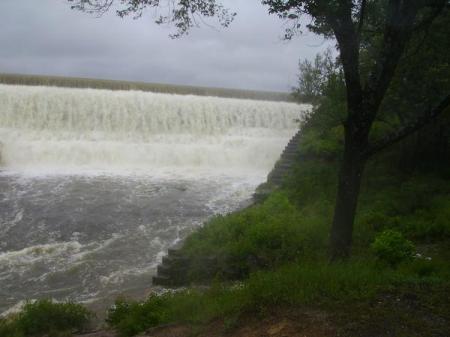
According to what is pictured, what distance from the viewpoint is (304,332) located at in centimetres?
455

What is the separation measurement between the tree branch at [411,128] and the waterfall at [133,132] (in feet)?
52.4

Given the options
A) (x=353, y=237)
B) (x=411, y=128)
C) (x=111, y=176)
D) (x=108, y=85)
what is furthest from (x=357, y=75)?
(x=108, y=85)

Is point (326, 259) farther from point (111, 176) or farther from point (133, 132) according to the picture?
point (133, 132)

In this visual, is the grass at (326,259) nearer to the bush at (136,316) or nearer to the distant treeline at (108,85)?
the bush at (136,316)

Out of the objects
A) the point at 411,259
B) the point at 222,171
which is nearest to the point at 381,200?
the point at 411,259

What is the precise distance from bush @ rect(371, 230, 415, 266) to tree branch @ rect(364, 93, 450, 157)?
1362 mm

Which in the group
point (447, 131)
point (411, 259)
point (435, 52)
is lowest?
point (411, 259)

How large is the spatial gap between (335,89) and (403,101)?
1.54m

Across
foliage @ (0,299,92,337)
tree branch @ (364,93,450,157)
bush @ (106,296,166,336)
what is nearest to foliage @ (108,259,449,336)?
bush @ (106,296,166,336)

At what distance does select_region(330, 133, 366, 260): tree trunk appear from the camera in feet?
20.5

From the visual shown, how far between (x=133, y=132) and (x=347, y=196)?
63.6ft

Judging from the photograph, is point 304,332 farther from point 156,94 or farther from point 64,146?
point 156,94

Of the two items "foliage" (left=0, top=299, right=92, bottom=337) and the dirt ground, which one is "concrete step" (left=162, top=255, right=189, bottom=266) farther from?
the dirt ground

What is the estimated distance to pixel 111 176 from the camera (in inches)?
778
